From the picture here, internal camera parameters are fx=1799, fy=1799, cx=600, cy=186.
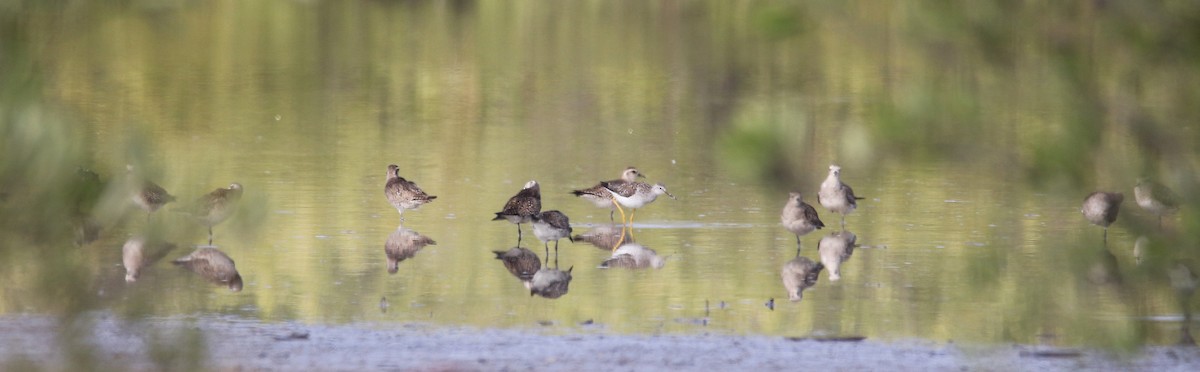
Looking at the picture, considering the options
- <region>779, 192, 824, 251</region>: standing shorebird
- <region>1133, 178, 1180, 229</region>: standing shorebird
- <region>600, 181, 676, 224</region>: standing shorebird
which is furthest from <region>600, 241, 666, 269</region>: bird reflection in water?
<region>1133, 178, 1180, 229</region>: standing shorebird

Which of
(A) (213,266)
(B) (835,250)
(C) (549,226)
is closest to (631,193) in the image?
(C) (549,226)

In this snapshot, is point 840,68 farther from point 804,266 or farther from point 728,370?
point 728,370

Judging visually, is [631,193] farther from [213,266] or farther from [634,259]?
[213,266]

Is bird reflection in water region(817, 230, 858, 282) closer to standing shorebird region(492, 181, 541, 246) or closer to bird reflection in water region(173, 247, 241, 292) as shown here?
standing shorebird region(492, 181, 541, 246)

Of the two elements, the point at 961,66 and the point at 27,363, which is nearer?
the point at 961,66

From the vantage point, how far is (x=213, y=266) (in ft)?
33.0

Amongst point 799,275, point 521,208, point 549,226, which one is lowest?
point 799,275

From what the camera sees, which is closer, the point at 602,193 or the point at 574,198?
the point at 602,193

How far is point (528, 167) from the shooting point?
1587cm

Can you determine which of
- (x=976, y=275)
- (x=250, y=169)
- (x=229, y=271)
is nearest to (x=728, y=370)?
(x=229, y=271)

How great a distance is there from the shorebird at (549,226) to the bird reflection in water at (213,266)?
1.85 m

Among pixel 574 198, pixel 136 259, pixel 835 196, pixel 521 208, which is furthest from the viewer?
pixel 574 198

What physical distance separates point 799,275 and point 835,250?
3.55 feet

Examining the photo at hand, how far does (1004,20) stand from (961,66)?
0.29 ft
